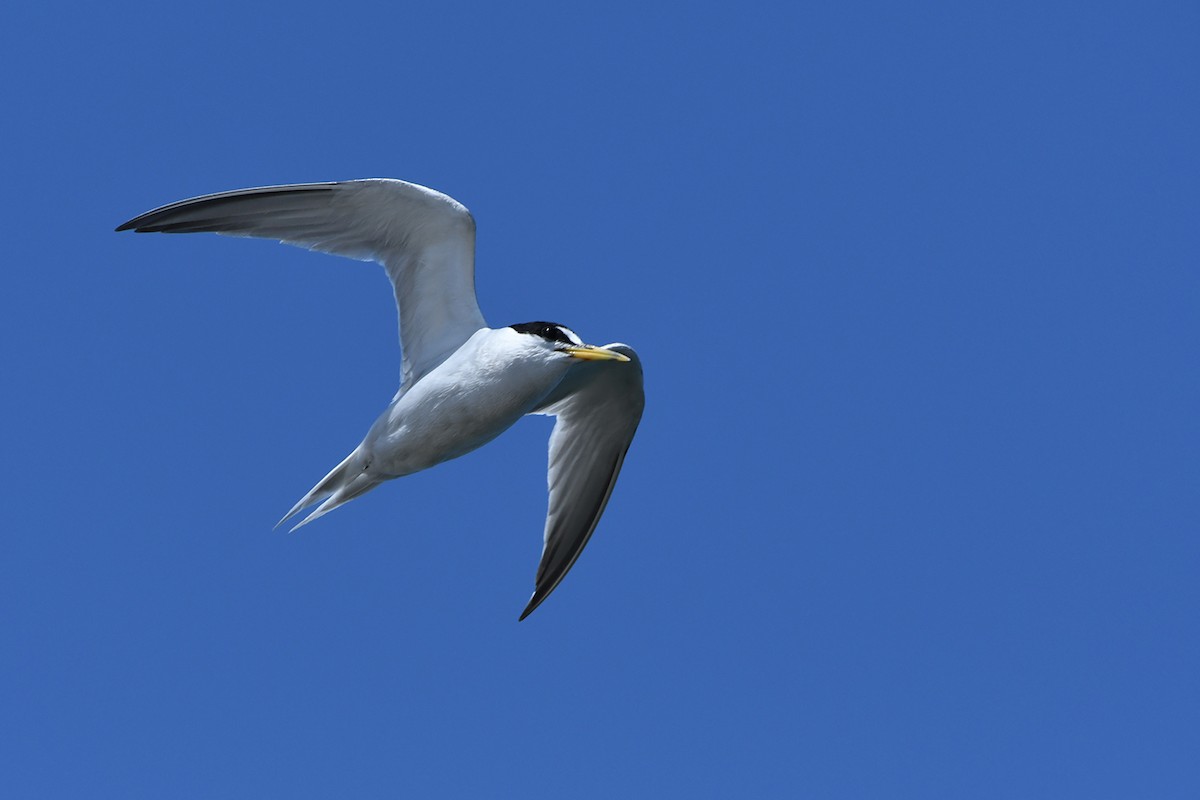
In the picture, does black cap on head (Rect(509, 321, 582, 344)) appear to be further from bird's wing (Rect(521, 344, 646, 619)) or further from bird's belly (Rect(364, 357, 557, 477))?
bird's wing (Rect(521, 344, 646, 619))

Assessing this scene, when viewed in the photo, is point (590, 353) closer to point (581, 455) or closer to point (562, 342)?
point (562, 342)

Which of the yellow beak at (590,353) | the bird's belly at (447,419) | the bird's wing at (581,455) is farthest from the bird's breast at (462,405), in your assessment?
the bird's wing at (581,455)

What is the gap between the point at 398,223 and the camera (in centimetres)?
1159

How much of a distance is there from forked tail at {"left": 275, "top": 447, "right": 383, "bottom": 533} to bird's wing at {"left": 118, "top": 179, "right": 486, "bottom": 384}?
2.48 feet

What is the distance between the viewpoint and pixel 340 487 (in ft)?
38.8

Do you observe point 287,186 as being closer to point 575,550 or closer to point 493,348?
point 493,348

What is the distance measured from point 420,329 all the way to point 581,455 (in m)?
1.96

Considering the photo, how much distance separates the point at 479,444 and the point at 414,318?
1181 millimetres

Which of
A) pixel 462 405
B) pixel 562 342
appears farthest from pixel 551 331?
pixel 462 405

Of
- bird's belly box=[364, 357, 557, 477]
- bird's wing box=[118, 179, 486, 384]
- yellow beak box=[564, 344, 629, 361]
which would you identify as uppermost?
bird's wing box=[118, 179, 486, 384]

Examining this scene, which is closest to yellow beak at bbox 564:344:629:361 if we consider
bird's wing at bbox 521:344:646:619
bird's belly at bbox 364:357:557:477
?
bird's belly at bbox 364:357:557:477

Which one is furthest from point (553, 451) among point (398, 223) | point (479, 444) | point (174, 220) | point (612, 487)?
point (174, 220)

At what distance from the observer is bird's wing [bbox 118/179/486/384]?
37.0 feet

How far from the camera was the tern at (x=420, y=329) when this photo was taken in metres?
11.0
